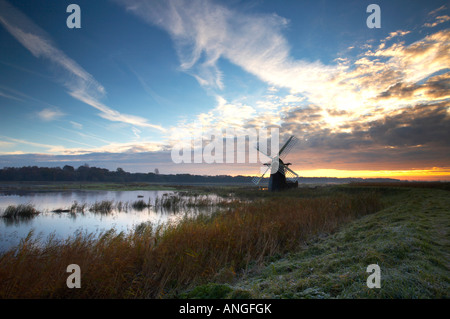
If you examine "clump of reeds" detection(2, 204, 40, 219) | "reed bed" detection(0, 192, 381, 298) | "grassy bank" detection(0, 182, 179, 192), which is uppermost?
"reed bed" detection(0, 192, 381, 298)

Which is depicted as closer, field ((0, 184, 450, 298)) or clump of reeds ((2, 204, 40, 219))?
field ((0, 184, 450, 298))

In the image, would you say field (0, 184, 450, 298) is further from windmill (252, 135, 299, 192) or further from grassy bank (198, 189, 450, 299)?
windmill (252, 135, 299, 192)

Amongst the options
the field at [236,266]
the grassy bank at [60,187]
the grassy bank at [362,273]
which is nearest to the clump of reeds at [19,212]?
the field at [236,266]

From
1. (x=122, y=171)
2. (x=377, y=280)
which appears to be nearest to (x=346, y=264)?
(x=377, y=280)

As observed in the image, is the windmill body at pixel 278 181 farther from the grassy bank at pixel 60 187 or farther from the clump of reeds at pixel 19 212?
the grassy bank at pixel 60 187

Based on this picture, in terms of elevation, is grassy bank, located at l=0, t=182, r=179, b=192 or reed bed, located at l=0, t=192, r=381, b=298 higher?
reed bed, located at l=0, t=192, r=381, b=298

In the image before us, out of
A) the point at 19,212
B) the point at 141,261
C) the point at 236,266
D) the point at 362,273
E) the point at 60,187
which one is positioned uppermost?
the point at 362,273

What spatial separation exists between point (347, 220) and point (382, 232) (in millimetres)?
4405

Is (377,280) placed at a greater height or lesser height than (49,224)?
greater

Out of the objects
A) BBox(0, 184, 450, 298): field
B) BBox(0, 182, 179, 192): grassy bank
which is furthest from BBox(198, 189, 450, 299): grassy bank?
BBox(0, 182, 179, 192): grassy bank

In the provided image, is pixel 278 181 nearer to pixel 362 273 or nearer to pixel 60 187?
pixel 362 273

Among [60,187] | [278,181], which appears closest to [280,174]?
[278,181]
